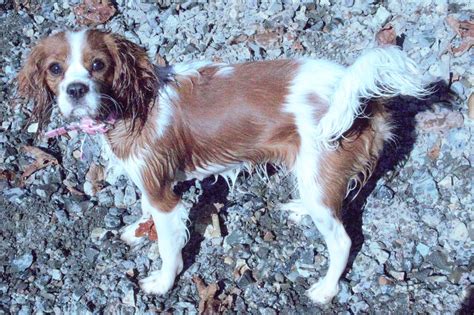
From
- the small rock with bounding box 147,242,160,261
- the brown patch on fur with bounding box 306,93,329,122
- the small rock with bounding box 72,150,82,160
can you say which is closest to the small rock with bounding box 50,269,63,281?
the small rock with bounding box 147,242,160,261

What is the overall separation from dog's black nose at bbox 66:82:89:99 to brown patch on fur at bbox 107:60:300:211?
16.0 inches

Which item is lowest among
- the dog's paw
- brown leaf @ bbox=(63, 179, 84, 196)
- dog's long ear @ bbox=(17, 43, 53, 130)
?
the dog's paw

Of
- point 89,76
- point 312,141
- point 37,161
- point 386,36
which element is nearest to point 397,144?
point 386,36

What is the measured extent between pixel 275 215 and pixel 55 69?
1723 mm

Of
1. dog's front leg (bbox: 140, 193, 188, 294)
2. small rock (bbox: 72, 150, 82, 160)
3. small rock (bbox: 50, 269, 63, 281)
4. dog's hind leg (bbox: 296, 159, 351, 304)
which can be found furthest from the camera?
small rock (bbox: 72, 150, 82, 160)

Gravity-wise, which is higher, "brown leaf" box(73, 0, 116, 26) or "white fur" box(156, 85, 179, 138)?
"white fur" box(156, 85, 179, 138)

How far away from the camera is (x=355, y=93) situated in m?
3.34

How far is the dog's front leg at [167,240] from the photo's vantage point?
13.0 feet

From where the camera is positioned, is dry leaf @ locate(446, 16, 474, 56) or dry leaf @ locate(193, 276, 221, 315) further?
dry leaf @ locate(446, 16, 474, 56)

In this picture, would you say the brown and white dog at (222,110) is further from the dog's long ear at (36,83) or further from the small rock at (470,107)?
the small rock at (470,107)

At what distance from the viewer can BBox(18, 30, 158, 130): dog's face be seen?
3.40 meters

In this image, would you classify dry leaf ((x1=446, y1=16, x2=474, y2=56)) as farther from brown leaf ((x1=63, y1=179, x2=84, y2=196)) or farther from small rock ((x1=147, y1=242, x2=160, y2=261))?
brown leaf ((x1=63, y1=179, x2=84, y2=196))

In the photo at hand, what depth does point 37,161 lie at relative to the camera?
4.89 m

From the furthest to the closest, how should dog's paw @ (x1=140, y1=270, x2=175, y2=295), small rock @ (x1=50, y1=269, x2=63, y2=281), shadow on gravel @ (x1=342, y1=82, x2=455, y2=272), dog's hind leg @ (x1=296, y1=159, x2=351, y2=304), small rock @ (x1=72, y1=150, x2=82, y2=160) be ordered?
small rock @ (x1=72, y1=150, x2=82, y2=160)
shadow on gravel @ (x1=342, y1=82, x2=455, y2=272)
small rock @ (x1=50, y1=269, x2=63, y2=281)
dog's paw @ (x1=140, y1=270, x2=175, y2=295)
dog's hind leg @ (x1=296, y1=159, x2=351, y2=304)
